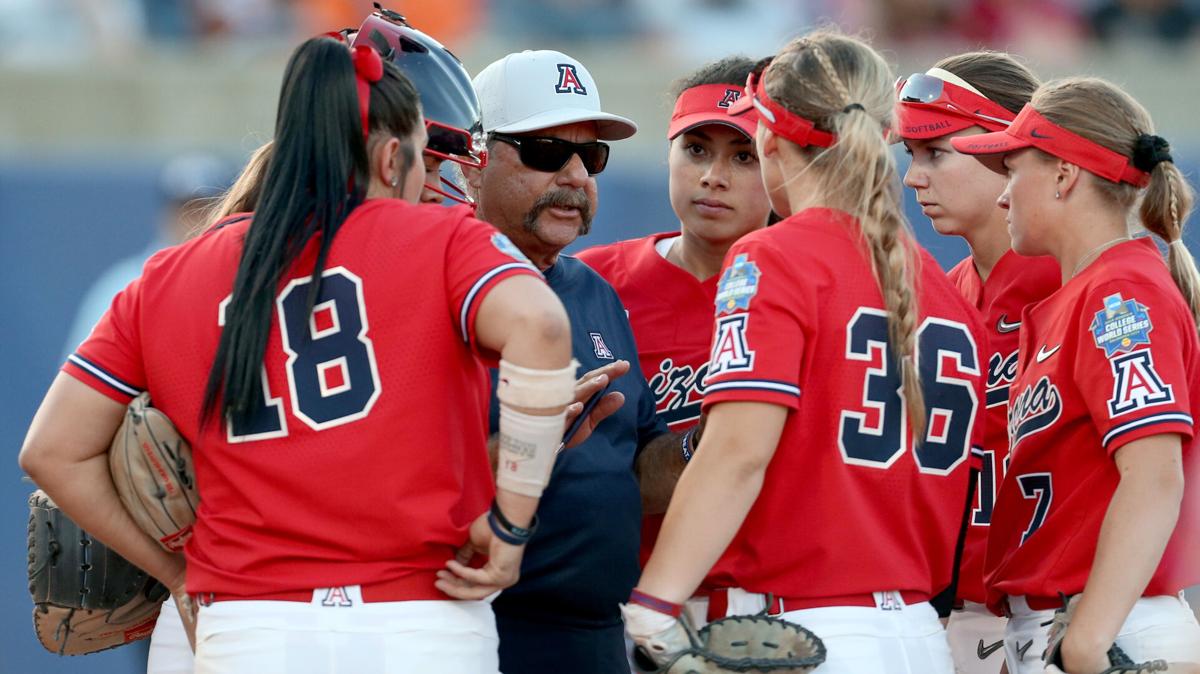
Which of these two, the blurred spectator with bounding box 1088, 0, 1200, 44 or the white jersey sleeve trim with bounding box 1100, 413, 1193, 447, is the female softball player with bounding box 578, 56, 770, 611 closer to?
the white jersey sleeve trim with bounding box 1100, 413, 1193, 447

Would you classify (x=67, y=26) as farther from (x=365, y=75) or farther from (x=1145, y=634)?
(x=1145, y=634)

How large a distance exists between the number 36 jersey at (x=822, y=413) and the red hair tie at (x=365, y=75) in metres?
0.77

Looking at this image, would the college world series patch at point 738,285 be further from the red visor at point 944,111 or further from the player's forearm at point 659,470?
the red visor at point 944,111

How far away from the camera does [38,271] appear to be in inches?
255

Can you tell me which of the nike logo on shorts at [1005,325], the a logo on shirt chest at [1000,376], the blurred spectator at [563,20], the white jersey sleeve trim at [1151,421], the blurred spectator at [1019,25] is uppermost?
the blurred spectator at [1019,25]

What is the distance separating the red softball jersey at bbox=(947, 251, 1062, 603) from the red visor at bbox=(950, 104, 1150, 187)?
18.8 inches

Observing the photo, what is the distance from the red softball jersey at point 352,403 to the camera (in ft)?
8.82

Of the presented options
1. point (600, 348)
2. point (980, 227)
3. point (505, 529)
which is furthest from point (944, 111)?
point (505, 529)

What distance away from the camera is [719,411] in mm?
2779

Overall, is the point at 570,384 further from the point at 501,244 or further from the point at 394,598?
the point at 394,598

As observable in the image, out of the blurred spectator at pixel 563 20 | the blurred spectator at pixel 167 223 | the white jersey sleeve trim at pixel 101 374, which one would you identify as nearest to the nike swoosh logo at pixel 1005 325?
the white jersey sleeve trim at pixel 101 374

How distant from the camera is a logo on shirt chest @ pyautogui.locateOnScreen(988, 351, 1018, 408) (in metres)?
3.69

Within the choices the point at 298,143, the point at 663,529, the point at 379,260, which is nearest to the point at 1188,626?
the point at 663,529

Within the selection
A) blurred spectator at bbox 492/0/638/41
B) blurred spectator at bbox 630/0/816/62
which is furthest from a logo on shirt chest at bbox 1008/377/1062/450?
blurred spectator at bbox 630/0/816/62
